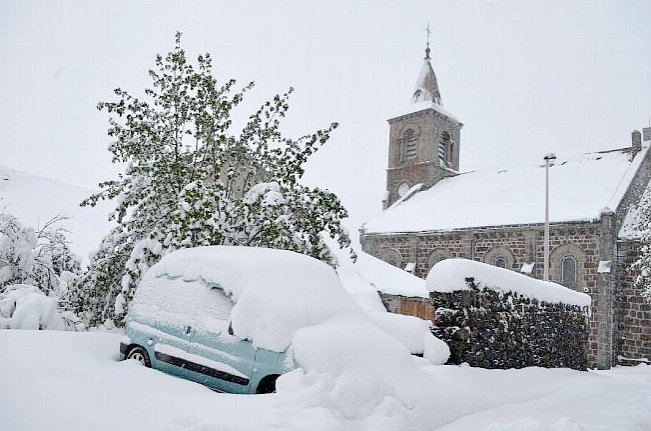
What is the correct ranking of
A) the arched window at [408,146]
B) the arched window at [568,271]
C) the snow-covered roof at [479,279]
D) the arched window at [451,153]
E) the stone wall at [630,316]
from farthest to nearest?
the arched window at [451,153], the arched window at [408,146], the arched window at [568,271], the stone wall at [630,316], the snow-covered roof at [479,279]

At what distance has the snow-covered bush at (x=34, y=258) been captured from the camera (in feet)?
32.1

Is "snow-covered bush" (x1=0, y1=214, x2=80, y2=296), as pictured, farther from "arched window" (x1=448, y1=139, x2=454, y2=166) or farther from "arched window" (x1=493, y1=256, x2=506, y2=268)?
"arched window" (x1=448, y1=139, x2=454, y2=166)

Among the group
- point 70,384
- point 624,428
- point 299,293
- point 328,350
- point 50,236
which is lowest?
point 624,428

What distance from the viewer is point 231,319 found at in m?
5.32

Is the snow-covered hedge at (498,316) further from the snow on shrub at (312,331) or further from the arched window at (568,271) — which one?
the arched window at (568,271)

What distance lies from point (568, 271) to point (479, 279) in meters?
15.6

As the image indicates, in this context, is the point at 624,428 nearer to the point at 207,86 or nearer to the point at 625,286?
the point at 207,86

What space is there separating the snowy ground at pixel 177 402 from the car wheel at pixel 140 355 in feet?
0.94

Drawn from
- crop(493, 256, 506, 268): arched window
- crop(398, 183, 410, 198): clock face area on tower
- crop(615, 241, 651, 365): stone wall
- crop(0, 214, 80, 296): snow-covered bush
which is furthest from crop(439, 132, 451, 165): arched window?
crop(0, 214, 80, 296): snow-covered bush

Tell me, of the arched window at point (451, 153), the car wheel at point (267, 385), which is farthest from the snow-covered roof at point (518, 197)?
the car wheel at point (267, 385)

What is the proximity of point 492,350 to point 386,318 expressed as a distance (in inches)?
85.7

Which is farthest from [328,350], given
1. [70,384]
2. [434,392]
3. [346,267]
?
[346,267]

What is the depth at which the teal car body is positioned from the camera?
5.07 meters

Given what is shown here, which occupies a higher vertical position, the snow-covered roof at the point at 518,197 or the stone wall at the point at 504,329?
the snow-covered roof at the point at 518,197
